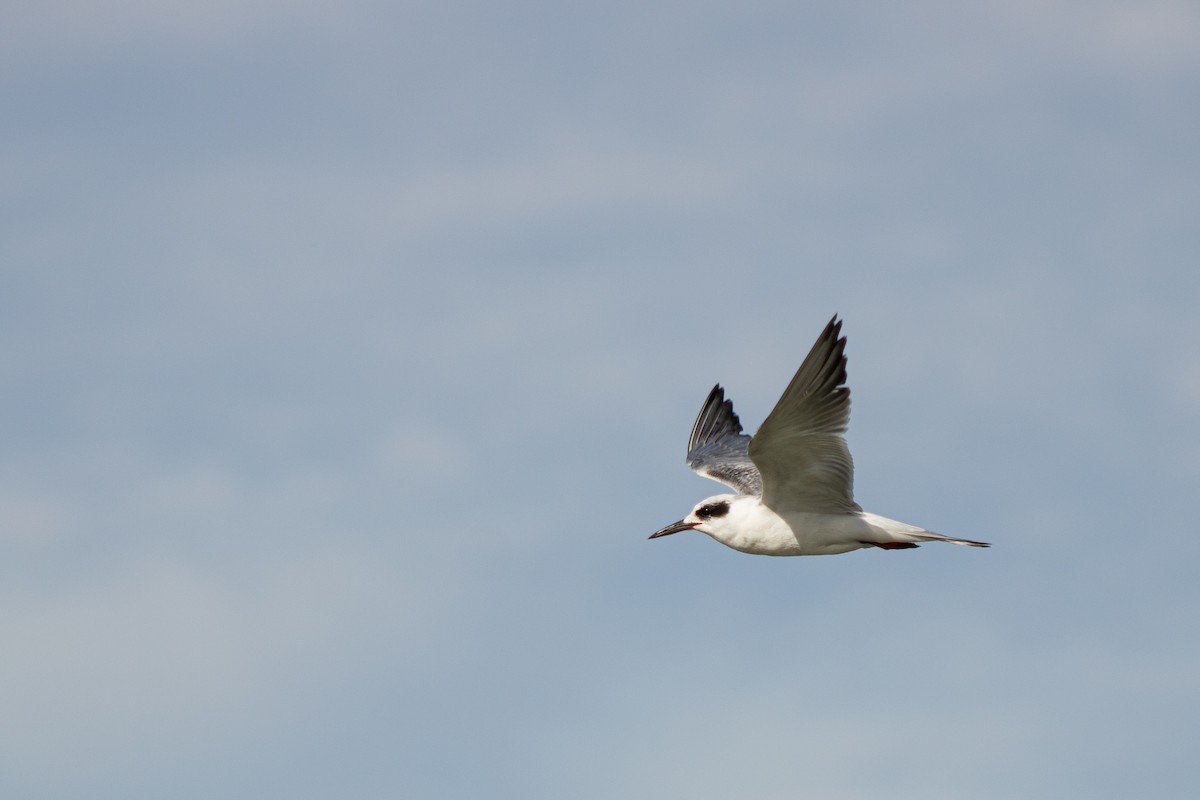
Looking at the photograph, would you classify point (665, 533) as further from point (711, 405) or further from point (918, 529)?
point (711, 405)

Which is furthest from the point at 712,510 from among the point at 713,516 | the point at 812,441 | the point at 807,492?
the point at 812,441

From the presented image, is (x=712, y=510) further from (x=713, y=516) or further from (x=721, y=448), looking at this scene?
(x=721, y=448)

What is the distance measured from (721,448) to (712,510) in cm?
423

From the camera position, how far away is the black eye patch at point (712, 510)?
16625 mm

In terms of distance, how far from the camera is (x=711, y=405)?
2189cm

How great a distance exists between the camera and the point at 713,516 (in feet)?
54.9

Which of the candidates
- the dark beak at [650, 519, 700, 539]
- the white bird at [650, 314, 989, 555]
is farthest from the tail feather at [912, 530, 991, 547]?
the dark beak at [650, 519, 700, 539]

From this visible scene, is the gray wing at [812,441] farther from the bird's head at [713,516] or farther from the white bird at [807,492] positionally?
the bird's head at [713,516]

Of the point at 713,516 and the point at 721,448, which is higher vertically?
the point at 721,448

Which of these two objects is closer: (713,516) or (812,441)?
(812,441)

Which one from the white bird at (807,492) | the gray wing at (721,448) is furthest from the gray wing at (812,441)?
the gray wing at (721,448)

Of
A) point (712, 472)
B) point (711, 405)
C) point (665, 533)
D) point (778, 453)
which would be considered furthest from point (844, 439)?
point (711, 405)

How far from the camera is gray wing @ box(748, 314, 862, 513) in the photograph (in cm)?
1474

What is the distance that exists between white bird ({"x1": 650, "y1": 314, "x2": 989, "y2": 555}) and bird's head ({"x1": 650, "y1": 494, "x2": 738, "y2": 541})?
1 centimetres
